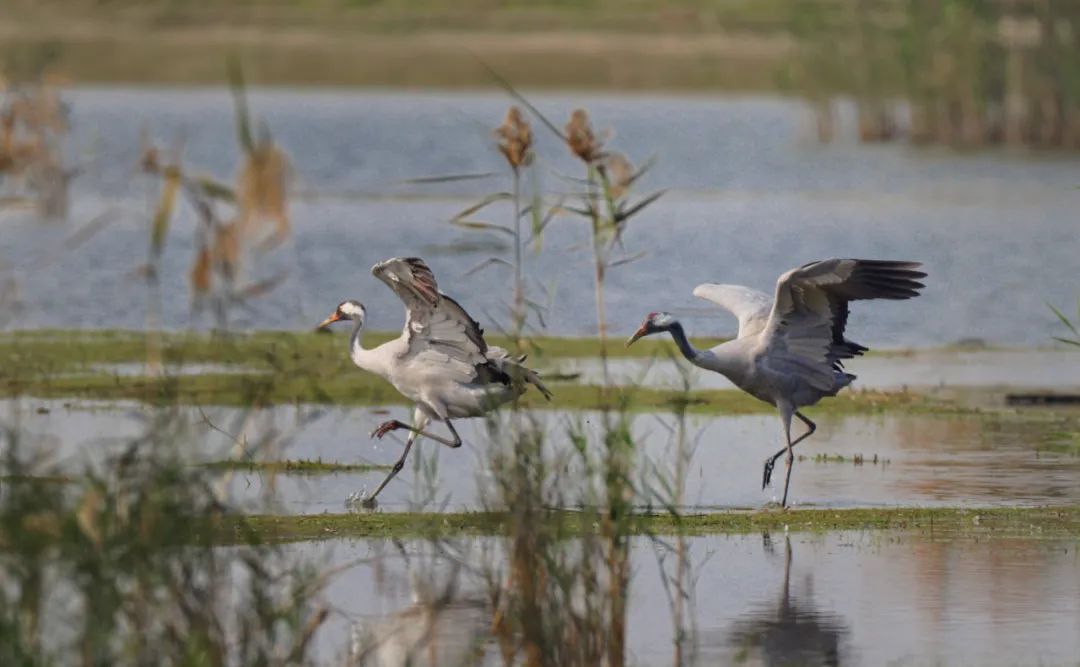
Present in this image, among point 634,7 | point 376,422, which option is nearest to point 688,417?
point 376,422

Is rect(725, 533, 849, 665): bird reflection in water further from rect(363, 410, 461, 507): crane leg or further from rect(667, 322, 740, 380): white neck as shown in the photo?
rect(363, 410, 461, 507): crane leg

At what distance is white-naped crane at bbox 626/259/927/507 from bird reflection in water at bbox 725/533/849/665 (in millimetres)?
2602

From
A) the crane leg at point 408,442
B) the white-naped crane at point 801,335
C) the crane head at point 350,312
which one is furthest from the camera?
the crane head at point 350,312

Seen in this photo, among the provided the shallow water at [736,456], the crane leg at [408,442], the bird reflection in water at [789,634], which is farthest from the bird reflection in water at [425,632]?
the crane leg at [408,442]

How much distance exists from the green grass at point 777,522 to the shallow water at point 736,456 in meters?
0.17

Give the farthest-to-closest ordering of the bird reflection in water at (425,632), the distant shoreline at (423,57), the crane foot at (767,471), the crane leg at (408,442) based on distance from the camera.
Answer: the distant shoreline at (423,57) → the crane foot at (767,471) → the crane leg at (408,442) → the bird reflection in water at (425,632)

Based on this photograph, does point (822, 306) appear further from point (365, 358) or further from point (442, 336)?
point (365, 358)

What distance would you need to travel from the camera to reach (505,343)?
15945 millimetres

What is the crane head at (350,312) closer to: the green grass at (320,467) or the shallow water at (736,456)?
the shallow water at (736,456)

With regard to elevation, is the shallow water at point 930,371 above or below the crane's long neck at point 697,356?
above

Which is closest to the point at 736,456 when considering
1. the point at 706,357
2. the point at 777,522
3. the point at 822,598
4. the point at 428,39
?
the point at 706,357

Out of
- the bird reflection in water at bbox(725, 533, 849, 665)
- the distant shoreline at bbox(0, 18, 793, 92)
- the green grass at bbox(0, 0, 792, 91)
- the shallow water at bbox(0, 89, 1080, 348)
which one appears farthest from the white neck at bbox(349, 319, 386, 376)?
the distant shoreline at bbox(0, 18, 793, 92)

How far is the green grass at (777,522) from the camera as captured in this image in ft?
34.2

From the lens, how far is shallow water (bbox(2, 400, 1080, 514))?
11.7m
